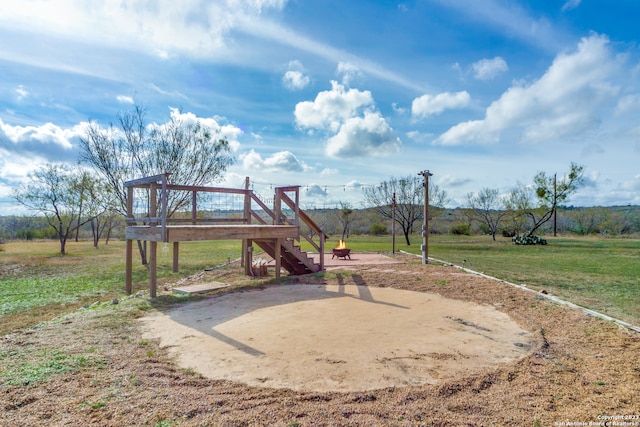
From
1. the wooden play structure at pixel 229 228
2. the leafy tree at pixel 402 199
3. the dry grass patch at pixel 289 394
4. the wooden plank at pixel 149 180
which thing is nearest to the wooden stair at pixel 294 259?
the wooden play structure at pixel 229 228

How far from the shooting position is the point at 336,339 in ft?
15.4

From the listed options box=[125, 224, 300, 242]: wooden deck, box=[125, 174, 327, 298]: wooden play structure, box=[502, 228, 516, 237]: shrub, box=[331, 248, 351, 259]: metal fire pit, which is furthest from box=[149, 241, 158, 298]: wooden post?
box=[502, 228, 516, 237]: shrub

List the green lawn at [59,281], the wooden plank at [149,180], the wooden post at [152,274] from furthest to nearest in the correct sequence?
1. the green lawn at [59,281]
2. the wooden post at [152,274]
3. the wooden plank at [149,180]

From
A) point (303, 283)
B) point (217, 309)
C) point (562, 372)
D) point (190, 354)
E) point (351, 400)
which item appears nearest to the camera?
point (351, 400)

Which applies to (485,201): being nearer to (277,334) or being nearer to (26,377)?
(277,334)

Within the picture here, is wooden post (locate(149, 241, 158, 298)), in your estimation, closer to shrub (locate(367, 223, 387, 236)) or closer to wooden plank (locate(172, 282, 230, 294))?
wooden plank (locate(172, 282, 230, 294))

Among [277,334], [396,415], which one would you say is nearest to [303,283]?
[277,334]

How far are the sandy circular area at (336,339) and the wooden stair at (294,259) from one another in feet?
9.14

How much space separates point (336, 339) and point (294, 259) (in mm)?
6034

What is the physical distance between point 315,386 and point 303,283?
5714 millimetres

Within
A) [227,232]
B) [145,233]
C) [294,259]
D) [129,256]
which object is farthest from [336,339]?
[129,256]

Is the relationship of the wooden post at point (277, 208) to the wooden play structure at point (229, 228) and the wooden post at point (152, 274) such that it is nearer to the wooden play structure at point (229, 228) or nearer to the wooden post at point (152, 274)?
the wooden play structure at point (229, 228)

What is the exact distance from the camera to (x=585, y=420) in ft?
9.28

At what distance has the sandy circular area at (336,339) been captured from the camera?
3666mm
